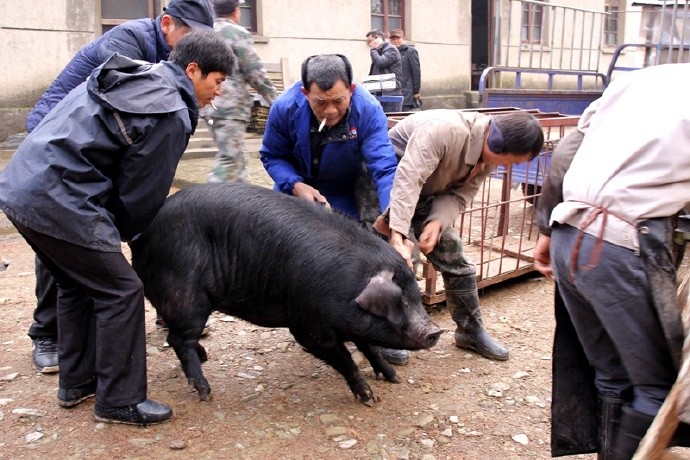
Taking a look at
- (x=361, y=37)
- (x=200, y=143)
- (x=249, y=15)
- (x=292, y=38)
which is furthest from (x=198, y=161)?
(x=361, y=37)

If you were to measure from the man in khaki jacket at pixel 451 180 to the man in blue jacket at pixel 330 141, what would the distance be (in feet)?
0.71

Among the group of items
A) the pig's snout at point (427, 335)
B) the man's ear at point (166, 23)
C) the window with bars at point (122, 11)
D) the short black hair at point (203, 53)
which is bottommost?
the pig's snout at point (427, 335)

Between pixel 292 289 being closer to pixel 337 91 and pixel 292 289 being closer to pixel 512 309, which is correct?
pixel 337 91

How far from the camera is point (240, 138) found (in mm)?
5293

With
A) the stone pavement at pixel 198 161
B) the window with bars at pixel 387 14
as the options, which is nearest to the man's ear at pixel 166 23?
the stone pavement at pixel 198 161

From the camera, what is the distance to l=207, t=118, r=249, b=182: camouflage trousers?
5180mm

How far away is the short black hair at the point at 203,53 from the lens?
10.5 feet

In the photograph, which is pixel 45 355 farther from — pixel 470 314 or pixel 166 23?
pixel 470 314

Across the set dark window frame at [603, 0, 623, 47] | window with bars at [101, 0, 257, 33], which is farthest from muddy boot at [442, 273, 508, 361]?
dark window frame at [603, 0, 623, 47]

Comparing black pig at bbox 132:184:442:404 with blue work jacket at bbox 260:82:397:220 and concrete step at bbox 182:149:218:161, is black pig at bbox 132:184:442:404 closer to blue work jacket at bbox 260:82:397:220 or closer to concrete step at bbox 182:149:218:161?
blue work jacket at bbox 260:82:397:220

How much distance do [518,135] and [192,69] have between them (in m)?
1.52

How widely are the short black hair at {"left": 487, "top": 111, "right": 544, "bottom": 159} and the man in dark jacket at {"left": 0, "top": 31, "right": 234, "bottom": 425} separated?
131 centimetres

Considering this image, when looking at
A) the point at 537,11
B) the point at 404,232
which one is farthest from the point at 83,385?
the point at 537,11

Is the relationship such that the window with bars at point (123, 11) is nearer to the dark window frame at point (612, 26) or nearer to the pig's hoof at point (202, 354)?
the pig's hoof at point (202, 354)
